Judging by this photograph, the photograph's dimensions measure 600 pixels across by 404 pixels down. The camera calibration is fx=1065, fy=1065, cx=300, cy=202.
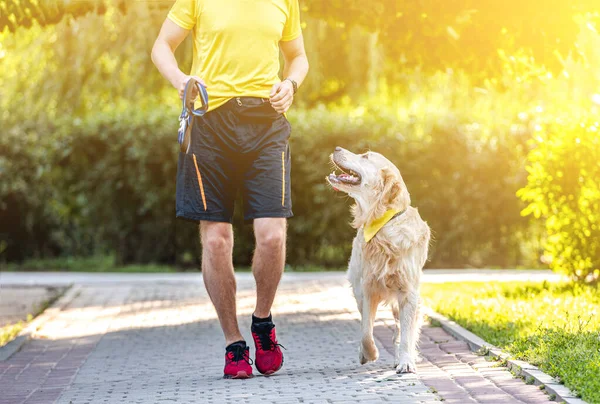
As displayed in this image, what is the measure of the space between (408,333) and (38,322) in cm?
450

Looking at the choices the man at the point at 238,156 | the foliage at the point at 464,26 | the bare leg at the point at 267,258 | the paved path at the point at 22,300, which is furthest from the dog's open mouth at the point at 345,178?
the paved path at the point at 22,300

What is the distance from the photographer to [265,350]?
6.17m

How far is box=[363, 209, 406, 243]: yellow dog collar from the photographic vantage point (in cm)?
635

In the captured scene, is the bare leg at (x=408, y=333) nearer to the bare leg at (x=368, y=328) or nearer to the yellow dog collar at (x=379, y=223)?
the bare leg at (x=368, y=328)

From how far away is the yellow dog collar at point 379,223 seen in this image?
250 inches

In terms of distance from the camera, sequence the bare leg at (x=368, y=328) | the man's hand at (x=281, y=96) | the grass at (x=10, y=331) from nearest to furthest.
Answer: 1. the man's hand at (x=281, y=96)
2. the bare leg at (x=368, y=328)
3. the grass at (x=10, y=331)

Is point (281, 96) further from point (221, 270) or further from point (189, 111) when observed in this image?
point (221, 270)

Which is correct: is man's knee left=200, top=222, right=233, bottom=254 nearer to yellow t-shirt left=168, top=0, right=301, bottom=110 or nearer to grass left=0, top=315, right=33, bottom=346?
yellow t-shirt left=168, top=0, right=301, bottom=110

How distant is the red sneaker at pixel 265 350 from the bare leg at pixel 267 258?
0.32 ft

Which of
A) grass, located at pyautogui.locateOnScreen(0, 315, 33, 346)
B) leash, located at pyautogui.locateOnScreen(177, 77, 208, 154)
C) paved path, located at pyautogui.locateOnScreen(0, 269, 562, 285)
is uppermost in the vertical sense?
leash, located at pyautogui.locateOnScreen(177, 77, 208, 154)

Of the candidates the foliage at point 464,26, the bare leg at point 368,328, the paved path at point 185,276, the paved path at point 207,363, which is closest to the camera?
the paved path at point 207,363

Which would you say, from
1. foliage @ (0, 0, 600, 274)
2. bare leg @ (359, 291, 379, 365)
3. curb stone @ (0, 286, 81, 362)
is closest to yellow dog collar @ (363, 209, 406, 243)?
bare leg @ (359, 291, 379, 365)

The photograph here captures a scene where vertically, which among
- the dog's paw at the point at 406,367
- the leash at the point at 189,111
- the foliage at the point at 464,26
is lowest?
the dog's paw at the point at 406,367

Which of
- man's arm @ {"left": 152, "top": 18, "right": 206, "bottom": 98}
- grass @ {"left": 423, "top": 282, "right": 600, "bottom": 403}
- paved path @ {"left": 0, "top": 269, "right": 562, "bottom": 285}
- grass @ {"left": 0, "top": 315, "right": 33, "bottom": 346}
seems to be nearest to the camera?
grass @ {"left": 423, "top": 282, "right": 600, "bottom": 403}
